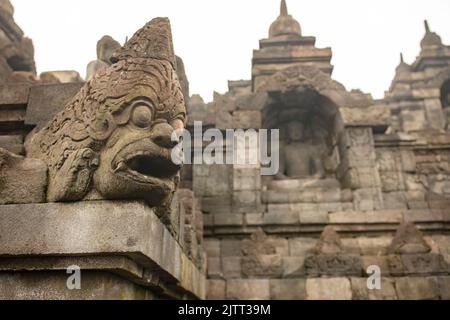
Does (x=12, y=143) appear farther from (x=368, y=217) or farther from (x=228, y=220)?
(x=368, y=217)

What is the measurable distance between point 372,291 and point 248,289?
197cm

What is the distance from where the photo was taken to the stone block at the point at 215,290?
22.4 ft

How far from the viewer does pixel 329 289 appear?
6.73 meters

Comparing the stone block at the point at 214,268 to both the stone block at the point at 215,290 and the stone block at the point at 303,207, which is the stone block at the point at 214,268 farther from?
the stone block at the point at 303,207

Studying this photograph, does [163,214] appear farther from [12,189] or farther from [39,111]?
[39,111]

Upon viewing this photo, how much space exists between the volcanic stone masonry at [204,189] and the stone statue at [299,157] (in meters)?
0.03

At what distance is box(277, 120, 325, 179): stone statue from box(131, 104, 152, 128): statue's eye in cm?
685

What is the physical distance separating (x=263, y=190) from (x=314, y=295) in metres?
2.57

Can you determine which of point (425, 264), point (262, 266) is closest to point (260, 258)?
point (262, 266)

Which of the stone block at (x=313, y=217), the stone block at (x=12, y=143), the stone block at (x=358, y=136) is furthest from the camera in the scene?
the stone block at (x=358, y=136)

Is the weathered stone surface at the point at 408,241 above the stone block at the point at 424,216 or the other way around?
the other way around

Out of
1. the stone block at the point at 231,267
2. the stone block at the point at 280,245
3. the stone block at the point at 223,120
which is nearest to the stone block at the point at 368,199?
the stone block at the point at 280,245
